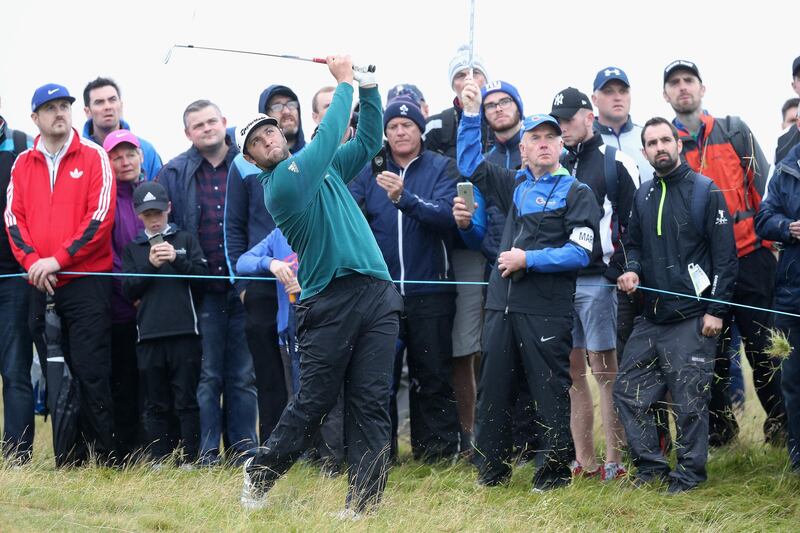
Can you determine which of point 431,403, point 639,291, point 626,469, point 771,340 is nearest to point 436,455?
point 431,403

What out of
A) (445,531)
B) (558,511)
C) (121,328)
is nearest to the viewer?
(445,531)

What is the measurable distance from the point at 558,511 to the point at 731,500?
124cm

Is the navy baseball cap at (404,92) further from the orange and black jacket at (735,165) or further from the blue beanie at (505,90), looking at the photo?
the orange and black jacket at (735,165)

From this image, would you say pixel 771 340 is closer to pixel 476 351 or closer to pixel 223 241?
pixel 476 351

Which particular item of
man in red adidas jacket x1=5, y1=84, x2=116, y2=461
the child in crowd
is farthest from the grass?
man in red adidas jacket x1=5, y1=84, x2=116, y2=461

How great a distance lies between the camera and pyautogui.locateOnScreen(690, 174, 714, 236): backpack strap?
7.86 m

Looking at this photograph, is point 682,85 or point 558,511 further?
point 682,85

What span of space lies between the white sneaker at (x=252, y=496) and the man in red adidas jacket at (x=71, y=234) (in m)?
2.28

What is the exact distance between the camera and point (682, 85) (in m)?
8.85

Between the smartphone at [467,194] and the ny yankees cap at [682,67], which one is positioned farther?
the ny yankees cap at [682,67]

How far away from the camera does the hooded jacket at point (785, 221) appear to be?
790 cm

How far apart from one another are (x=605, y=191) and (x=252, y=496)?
11.6 ft

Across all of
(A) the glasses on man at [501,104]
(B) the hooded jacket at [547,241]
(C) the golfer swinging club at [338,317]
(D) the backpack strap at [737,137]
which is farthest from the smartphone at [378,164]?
(D) the backpack strap at [737,137]

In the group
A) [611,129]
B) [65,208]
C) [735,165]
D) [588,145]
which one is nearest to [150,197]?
[65,208]
